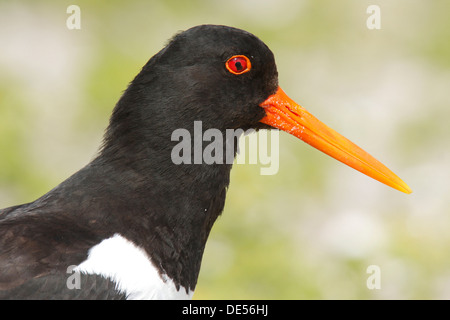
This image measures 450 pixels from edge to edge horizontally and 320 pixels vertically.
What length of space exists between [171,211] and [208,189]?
0.83 feet

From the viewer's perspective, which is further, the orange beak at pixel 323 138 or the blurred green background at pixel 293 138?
the blurred green background at pixel 293 138

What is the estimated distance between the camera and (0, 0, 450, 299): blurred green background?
7.10m

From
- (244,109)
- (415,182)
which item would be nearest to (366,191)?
(415,182)

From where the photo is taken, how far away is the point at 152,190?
13.0ft

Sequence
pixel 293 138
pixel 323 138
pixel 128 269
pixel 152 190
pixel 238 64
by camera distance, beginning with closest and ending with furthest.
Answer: pixel 128 269
pixel 152 190
pixel 238 64
pixel 323 138
pixel 293 138

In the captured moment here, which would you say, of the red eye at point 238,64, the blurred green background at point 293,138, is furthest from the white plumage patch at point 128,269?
the blurred green background at point 293,138

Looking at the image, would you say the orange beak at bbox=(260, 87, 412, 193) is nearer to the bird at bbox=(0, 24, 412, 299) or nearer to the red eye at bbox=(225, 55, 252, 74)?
the bird at bbox=(0, 24, 412, 299)

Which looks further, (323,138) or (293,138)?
(293,138)

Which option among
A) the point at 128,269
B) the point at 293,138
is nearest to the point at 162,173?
the point at 128,269

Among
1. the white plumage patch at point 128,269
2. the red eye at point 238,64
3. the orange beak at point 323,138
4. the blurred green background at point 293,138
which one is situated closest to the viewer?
the white plumage patch at point 128,269

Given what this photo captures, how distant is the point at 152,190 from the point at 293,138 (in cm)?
451

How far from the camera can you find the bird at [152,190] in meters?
3.61

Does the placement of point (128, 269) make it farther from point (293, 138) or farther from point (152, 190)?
point (293, 138)

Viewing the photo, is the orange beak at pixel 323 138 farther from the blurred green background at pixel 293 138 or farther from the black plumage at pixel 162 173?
the blurred green background at pixel 293 138
